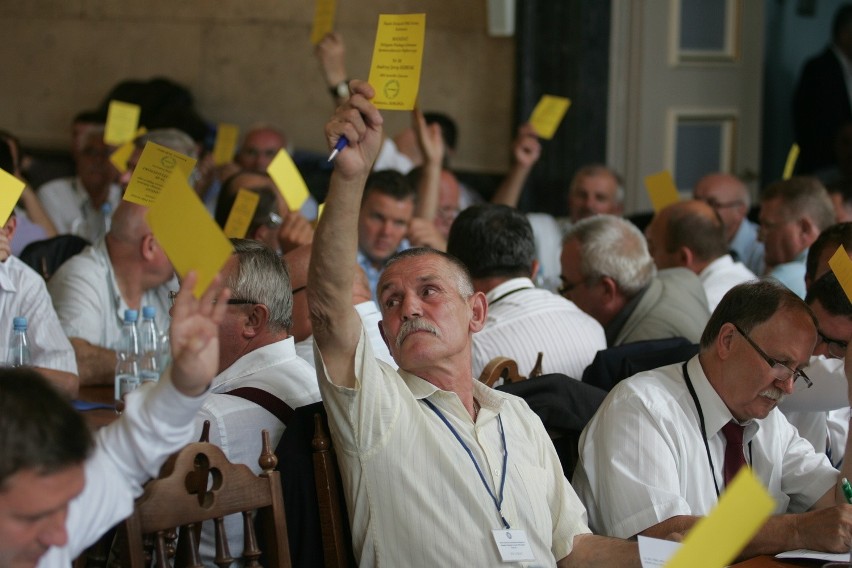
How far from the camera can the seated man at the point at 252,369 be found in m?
2.53

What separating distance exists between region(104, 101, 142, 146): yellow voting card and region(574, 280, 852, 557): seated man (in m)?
3.84

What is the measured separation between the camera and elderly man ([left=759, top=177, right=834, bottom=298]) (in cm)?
531

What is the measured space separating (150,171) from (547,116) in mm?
3443

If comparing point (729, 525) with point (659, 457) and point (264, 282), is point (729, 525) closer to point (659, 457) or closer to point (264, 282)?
point (659, 457)

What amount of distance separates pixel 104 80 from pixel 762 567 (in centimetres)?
699

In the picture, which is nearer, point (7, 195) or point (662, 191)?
point (7, 195)

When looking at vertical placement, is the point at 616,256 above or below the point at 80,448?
below

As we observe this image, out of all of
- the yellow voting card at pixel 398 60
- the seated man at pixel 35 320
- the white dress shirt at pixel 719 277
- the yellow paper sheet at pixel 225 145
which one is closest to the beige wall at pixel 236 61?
the yellow paper sheet at pixel 225 145

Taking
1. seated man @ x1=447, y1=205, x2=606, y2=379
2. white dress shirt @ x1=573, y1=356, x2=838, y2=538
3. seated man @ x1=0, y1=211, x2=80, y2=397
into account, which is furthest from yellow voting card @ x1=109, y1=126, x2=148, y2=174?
white dress shirt @ x1=573, y1=356, x2=838, y2=538

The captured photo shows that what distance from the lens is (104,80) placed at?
8.52 metres

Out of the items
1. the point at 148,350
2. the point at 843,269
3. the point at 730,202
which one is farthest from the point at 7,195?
the point at 730,202

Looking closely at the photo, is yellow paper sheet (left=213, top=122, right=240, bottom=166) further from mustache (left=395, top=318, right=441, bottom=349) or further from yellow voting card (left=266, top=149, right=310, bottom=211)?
mustache (left=395, top=318, right=441, bottom=349)

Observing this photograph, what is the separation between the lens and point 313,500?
2.49 m


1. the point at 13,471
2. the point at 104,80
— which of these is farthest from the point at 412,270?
the point at 104,80
